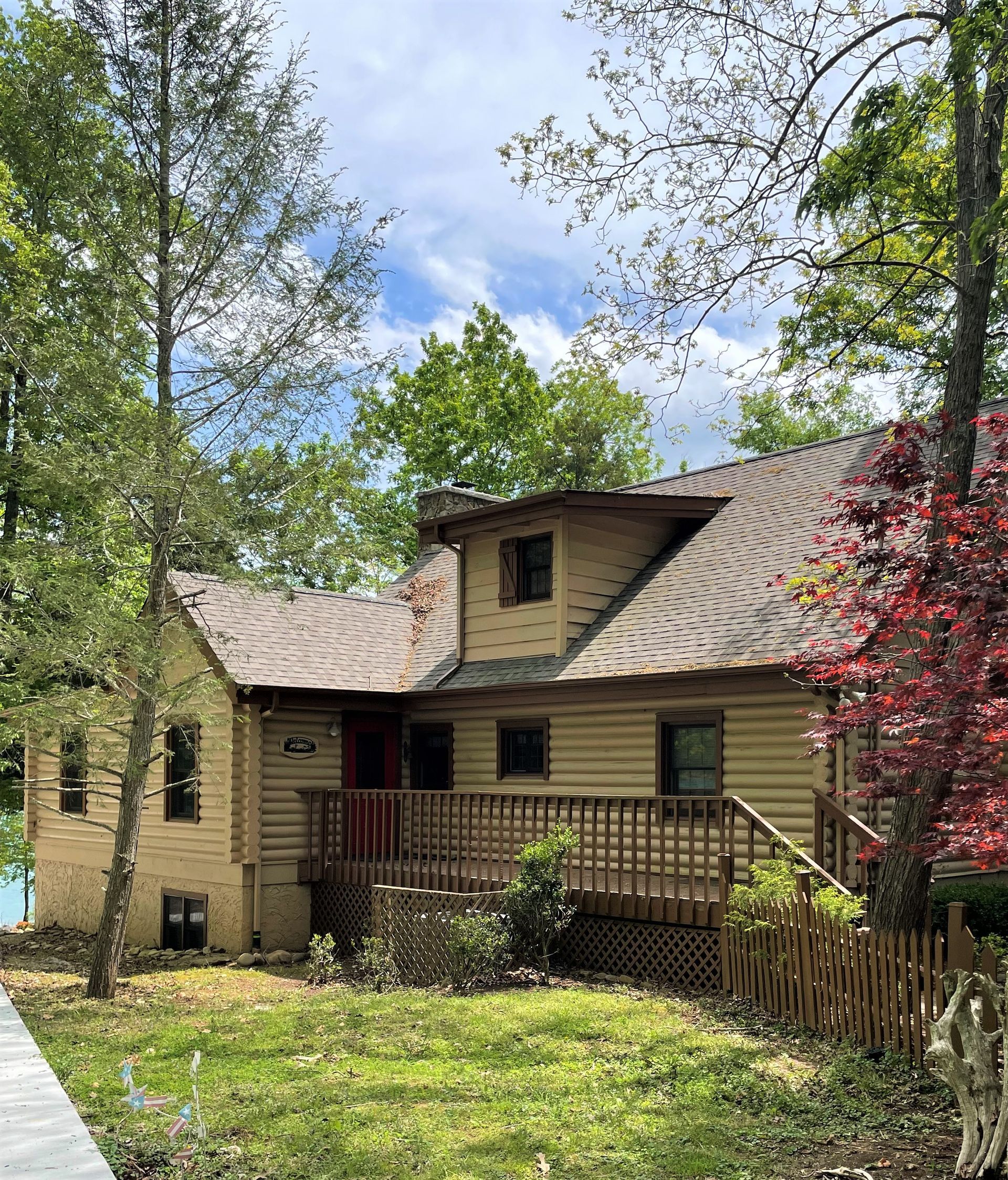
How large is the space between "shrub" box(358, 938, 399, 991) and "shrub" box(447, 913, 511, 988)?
0.85m

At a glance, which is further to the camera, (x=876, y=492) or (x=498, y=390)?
(x=498, y=390)

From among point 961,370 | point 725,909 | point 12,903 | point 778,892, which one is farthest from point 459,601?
point 12,903

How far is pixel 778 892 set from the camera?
9297 millimetres

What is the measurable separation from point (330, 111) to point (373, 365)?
316 cm

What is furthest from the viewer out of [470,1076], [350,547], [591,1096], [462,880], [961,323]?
[462,880]

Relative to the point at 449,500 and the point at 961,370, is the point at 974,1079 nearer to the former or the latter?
the point at 961,370

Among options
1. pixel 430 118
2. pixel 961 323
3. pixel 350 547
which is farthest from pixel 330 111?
pixel 961 323

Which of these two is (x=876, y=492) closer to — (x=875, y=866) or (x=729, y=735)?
(x=729, y=735)

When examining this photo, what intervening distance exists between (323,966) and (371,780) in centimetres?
518

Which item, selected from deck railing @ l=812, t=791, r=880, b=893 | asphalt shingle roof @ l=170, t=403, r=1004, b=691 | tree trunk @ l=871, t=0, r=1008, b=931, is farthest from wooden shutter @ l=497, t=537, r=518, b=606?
tree trunk @ l=871, t=0, r=1008, b=931

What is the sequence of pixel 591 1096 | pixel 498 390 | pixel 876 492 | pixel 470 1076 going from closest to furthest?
pixel 591 1096 → pixel 470 1076 → pixel 876 492 → pixel 498 390

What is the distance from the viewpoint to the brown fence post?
10102 mm

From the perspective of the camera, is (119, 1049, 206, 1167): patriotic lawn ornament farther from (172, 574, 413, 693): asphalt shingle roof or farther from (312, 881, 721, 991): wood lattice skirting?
(172, 574, 413, 693): asphalt shingle roof

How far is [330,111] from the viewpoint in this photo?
12531 mm
